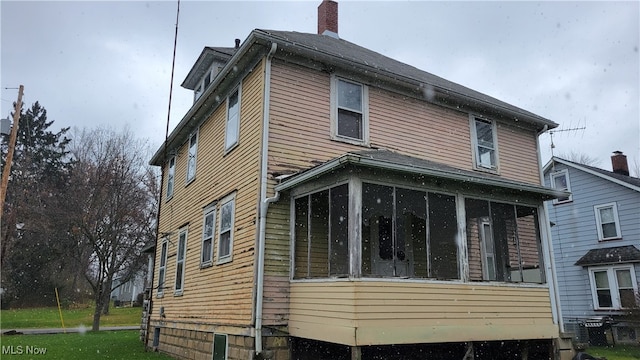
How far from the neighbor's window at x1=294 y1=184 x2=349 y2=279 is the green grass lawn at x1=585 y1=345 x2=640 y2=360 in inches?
345

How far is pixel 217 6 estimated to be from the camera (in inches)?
615

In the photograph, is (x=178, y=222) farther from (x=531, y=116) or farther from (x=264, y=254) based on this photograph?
(x=531, y=116)

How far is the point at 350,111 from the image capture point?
404 inches

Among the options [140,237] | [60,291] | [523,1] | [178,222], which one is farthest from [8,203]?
[523,1]

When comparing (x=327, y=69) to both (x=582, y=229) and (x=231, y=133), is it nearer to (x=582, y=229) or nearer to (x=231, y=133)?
(x=231, y=133)

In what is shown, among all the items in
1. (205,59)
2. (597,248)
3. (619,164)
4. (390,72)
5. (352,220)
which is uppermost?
(205,59)

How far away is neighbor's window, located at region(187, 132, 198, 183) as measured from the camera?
13.5m

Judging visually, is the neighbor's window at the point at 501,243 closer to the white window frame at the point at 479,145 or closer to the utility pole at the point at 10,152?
the white window frame at the point at 479,145

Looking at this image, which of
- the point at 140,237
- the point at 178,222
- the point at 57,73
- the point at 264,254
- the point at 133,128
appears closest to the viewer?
the point at 264,254

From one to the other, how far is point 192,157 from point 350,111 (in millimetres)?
5737

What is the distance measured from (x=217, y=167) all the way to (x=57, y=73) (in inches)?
764

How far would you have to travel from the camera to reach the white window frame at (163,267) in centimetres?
1469

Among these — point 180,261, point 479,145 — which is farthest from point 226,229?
point 479,145

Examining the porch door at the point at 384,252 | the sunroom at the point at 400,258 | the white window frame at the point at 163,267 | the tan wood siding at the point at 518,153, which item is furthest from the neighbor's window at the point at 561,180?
the white window frame at the point at 163,267
